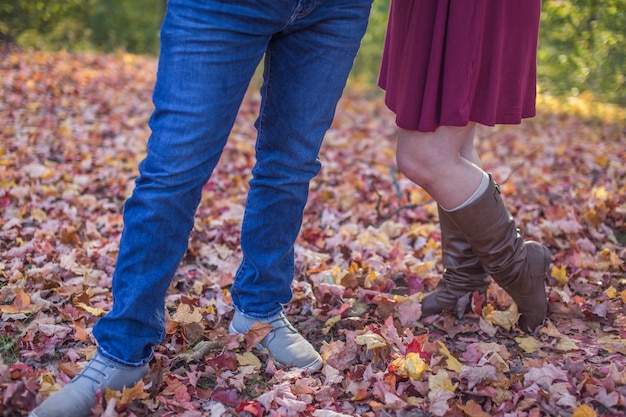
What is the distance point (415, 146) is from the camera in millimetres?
1971

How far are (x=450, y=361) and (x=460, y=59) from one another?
3.16ft

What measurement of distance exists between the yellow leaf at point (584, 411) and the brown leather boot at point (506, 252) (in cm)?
57

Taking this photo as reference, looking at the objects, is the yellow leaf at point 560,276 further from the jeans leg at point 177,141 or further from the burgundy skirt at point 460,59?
the jeans leg at point 177,141

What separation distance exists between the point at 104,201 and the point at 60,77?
343 centimetres

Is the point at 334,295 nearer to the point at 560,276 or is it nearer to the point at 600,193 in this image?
the point at 560,276

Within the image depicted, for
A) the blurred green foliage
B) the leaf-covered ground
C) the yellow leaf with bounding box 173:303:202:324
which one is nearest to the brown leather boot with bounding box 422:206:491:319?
the leaf-covered ground

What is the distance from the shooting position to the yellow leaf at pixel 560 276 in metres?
2.64

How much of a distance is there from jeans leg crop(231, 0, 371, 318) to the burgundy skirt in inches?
6.5

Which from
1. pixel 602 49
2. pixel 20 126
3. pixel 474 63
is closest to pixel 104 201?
pixel 20 126

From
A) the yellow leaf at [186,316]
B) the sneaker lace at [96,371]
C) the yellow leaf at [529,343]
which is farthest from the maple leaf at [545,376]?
the sneaker lace at [96,371]

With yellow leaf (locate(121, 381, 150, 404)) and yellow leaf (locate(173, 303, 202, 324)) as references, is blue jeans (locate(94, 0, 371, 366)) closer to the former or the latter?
yellow leaf (locate(121, 381, 150, 404))

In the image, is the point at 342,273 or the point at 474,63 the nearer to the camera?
the point at 474,63

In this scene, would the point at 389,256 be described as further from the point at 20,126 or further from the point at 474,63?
the point at 20,126

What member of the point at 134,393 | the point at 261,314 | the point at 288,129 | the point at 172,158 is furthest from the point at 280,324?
the point at 172,158
